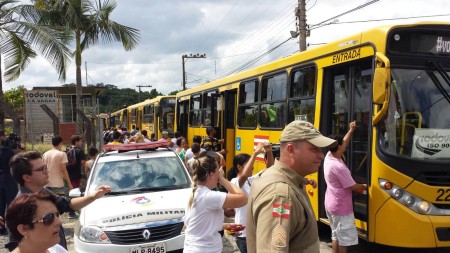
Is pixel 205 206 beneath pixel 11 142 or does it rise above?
beneath

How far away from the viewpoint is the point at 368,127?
19.1 ft

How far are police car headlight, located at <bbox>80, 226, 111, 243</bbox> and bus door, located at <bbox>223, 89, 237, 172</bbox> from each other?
5989 mm

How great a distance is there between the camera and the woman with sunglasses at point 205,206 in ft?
12.6

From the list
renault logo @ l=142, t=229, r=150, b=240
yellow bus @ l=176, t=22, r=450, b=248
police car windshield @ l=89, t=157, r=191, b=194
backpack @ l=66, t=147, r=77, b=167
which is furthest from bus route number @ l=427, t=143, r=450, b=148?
backpack @ l=66, t=147, r=77, b=167

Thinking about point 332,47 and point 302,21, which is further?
point 302,21

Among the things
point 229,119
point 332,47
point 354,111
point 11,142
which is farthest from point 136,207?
point 229,119

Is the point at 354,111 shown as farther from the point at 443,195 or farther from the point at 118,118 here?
the point at 118,118

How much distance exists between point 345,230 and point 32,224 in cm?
417

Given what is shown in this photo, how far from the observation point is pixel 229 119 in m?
11.5

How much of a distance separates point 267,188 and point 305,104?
5.24 m

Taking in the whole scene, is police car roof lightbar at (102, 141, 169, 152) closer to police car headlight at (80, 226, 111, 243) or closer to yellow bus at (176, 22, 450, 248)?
police car headlight at (80, 226, 111, 243)

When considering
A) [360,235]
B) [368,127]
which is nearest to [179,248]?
[360,235]

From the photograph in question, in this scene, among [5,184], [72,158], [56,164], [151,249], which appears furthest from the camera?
[72,158]

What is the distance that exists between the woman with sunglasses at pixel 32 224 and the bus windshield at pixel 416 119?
4.37 m
